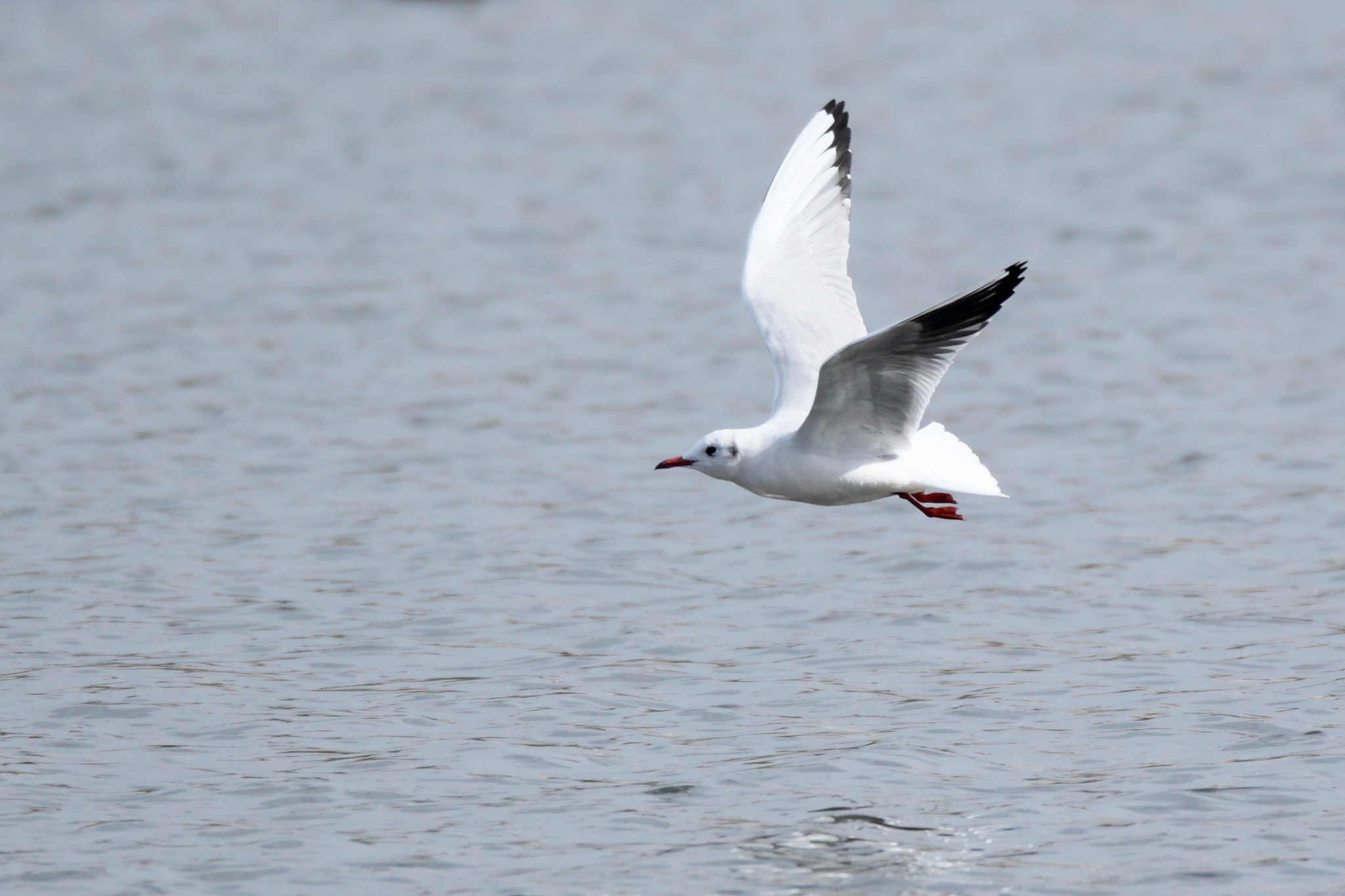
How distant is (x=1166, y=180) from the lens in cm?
2136

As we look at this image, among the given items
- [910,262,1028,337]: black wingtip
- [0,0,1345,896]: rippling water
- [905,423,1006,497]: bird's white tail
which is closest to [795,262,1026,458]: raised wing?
[910,262,1028,337]: black wingtip

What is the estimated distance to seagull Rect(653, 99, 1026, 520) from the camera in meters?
8.43

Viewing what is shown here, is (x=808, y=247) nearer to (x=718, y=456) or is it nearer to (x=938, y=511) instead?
(x=938, y=511)

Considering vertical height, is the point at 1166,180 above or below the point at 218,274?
above

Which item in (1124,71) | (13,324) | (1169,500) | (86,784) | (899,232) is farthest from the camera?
(1124,71)

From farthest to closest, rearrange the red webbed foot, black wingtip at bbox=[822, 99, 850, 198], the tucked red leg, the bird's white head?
black wingtip at bbox=[822, 99, 850, 198]
the red webbed foot
the tucked red leg
the bird's white head

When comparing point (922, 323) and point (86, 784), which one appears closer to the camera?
point (922, 323)

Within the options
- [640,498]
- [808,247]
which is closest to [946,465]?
[808,247]

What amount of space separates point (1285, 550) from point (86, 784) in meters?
6.78

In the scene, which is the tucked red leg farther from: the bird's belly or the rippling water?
the rippling water

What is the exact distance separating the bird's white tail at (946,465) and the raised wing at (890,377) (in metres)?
0.12

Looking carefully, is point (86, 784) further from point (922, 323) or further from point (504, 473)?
point (504, 473)

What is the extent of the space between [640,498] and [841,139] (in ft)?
10.8

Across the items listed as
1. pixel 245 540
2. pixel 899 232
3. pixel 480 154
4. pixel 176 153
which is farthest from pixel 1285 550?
pixel 176 153
